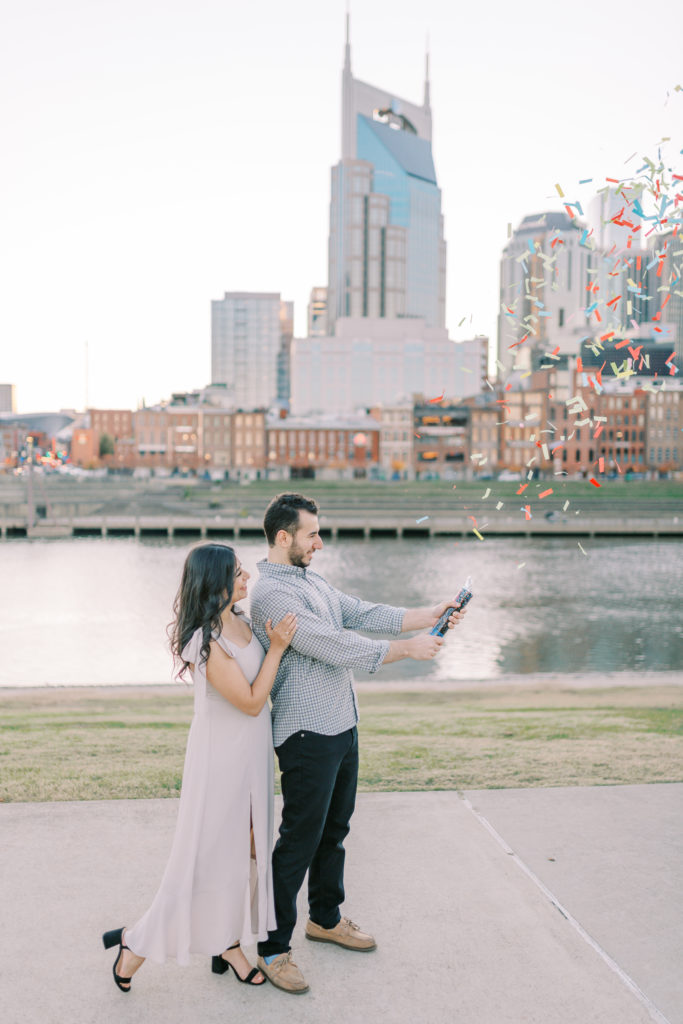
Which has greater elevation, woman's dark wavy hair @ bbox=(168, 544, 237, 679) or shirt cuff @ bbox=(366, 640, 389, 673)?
woman's dark wavy hair @ bbox=(168, 544, 237, 679)

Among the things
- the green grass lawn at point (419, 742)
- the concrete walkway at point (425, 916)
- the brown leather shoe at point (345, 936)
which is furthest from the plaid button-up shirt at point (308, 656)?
the green grass lawn at point (419, 742)

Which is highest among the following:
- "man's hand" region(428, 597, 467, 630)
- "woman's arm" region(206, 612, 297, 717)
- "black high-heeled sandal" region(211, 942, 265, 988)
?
"man's hand" region(428, 597, 467, 630)

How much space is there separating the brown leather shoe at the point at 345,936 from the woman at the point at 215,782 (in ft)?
1.08

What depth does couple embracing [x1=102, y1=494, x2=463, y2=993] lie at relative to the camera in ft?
11.3

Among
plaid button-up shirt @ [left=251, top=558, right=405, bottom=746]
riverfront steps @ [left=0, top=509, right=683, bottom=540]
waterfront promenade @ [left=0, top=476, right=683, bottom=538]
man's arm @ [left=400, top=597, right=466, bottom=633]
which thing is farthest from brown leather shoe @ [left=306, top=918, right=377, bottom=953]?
riverfront steps @ [left=0, top=509, right=683, bottom=540]

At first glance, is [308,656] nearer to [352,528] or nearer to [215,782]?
[215,782]

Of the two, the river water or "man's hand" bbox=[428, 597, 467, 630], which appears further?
the river water

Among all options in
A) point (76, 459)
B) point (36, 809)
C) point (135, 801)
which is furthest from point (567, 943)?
point (76, 459)

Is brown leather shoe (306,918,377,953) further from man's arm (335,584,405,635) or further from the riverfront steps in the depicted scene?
the riverfront steps

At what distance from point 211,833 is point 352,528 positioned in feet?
199

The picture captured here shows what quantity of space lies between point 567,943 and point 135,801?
267cm

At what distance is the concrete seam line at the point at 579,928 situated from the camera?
10.5 ft

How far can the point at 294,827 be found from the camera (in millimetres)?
3637

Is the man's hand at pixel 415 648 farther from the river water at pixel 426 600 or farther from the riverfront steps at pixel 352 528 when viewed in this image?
the riverfront steps at pixel 352 528
